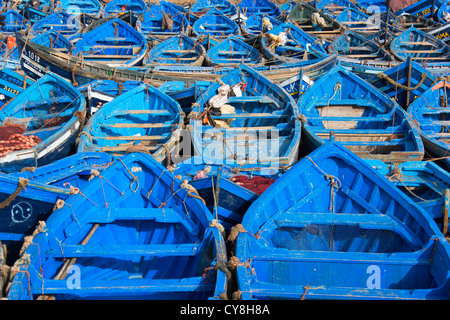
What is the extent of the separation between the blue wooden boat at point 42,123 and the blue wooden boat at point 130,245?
2.16 m

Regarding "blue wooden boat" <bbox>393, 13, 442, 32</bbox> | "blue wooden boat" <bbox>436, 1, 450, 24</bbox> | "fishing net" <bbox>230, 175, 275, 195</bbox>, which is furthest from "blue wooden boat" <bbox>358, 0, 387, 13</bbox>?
"fishing net" <bbox>230, 175, 275, 195</bbox>

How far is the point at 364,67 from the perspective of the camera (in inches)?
515

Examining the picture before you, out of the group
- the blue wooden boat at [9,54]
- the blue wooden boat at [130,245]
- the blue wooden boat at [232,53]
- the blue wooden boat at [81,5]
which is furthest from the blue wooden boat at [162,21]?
the blue wooden boat at [130,245]

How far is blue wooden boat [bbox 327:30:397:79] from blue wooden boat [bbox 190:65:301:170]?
10.5ft

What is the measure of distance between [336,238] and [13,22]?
57.3 feet

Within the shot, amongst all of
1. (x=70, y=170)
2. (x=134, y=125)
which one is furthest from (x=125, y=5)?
(x=70, y=170)

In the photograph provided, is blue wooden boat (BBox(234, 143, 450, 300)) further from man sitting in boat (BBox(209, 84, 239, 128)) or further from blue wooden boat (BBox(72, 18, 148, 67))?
blue wooden boat (BBox(72, 18, 148, 67))

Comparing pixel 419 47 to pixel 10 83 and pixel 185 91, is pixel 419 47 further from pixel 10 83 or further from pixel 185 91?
pixel 10 83

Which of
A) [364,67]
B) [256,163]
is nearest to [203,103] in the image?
[256,163]

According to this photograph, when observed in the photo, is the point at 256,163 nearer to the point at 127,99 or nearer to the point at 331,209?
the point at 331,209

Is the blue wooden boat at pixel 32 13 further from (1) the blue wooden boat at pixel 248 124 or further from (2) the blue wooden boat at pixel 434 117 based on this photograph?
(2) the blue wooden boat at pixel 434 117

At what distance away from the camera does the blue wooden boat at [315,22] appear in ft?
59.3

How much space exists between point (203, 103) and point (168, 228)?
3.94 m

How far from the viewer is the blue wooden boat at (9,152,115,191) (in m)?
7.91
